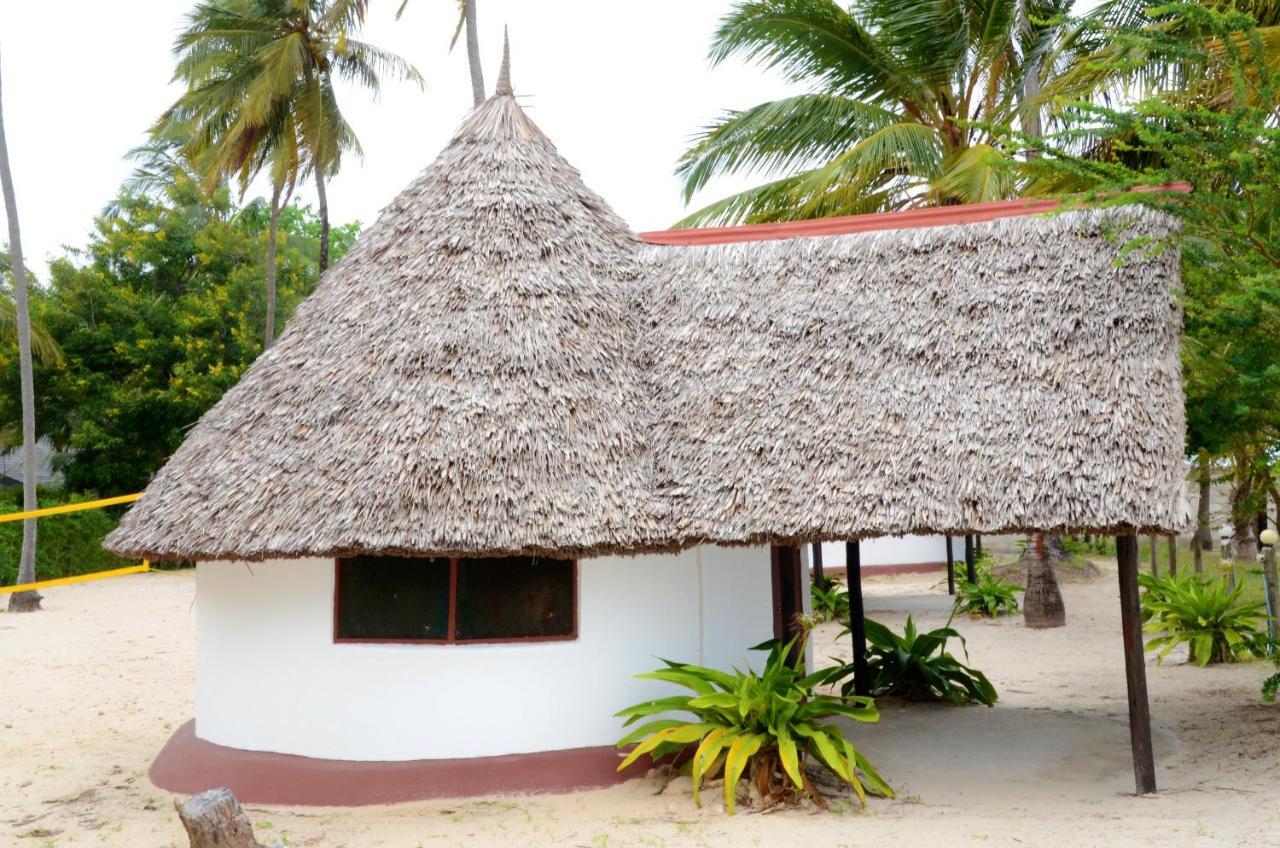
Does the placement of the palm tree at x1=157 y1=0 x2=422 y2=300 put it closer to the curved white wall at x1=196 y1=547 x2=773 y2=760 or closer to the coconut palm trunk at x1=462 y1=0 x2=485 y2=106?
the coconut palm trunk at x1=462 y1=0 x2=485 y2=106

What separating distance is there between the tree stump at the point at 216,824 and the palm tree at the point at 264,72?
17.0m

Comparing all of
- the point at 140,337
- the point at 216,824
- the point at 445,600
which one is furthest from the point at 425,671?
the point at 140,337

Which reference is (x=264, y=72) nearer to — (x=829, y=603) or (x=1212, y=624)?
(x=829, y=603)

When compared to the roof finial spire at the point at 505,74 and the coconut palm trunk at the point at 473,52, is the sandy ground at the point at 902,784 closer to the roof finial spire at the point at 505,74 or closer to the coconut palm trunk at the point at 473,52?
the roof finial spire at the point at 505,74

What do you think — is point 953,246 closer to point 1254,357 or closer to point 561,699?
point 1254,357

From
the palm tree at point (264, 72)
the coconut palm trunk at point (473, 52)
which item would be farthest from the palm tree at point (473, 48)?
the palm tree at point (264, 72)

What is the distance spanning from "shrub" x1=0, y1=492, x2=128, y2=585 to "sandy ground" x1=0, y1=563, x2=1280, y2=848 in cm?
881

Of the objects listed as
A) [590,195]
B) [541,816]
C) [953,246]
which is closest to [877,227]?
[953,246]

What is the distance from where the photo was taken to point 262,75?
20.3m

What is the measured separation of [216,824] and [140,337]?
20950 millimetres

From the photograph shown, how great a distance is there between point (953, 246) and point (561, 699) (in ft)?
14.7

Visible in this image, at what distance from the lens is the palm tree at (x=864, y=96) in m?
14.8

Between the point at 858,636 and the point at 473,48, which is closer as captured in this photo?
the point at 858,636

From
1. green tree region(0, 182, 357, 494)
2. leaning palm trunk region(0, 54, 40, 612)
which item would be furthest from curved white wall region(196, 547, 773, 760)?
green tree region(0, 182, 357, 494)
